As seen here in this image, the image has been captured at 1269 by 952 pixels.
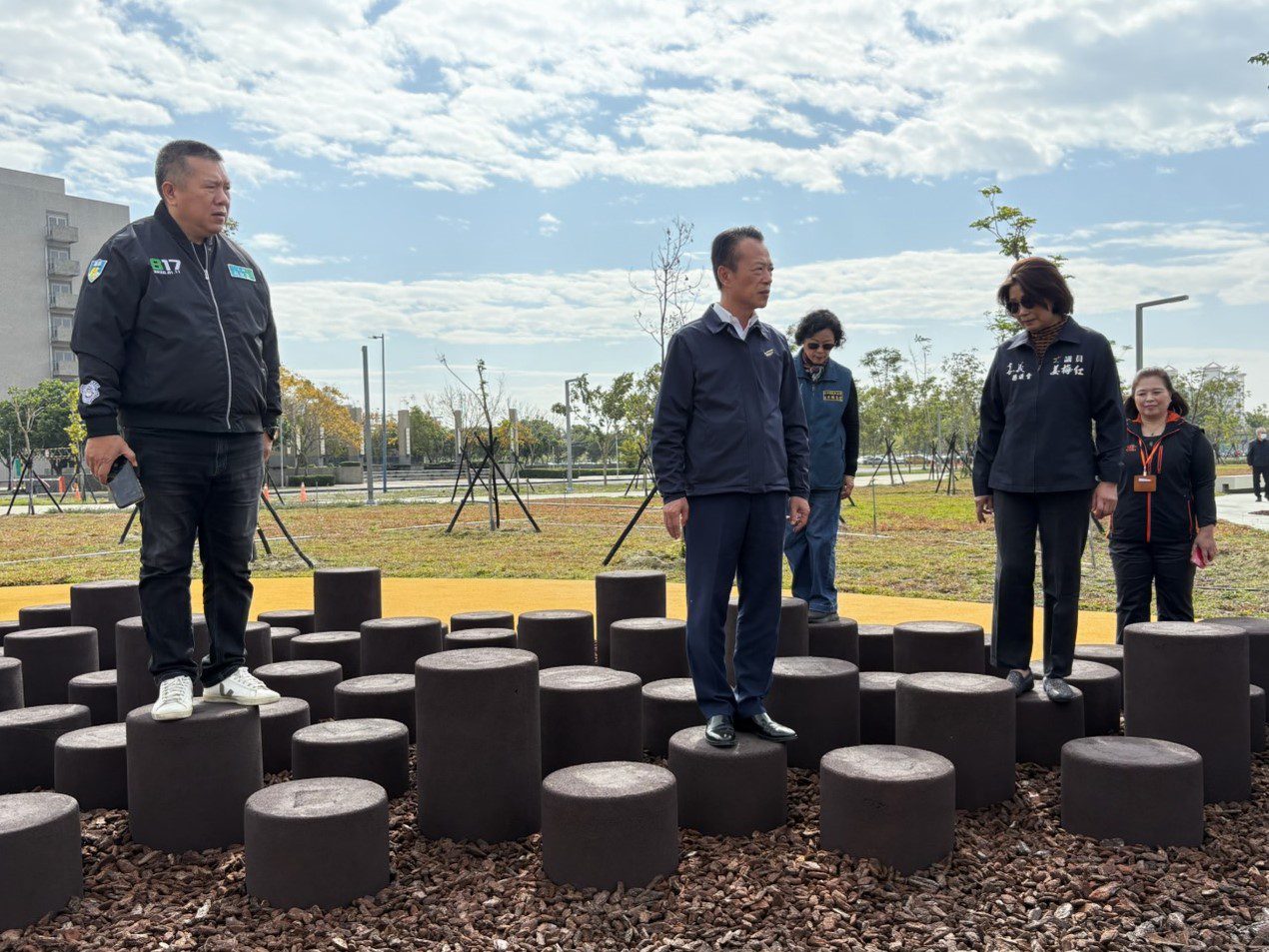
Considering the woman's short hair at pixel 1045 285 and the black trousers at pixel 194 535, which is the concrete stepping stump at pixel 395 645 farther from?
the woman's short hair at pixel 1045 285

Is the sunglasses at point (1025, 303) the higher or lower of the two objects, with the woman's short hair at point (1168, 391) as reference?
higher

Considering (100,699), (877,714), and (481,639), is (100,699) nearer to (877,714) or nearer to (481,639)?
(481,639)

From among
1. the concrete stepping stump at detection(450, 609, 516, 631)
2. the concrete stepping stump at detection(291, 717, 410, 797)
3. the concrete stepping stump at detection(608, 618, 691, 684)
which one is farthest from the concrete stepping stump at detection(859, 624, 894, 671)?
the concrete stepping stump at detection(291, 717, 410, 797)

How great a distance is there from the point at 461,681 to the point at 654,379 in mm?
26246

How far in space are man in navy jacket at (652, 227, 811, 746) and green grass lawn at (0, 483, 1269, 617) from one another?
5.38 m

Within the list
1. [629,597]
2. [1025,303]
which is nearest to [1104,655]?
[1025,303]

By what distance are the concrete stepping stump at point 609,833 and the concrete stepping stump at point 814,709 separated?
1.03m

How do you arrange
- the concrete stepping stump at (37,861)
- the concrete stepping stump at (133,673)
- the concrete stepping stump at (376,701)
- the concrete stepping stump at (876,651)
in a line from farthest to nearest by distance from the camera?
the concrete stepping stump at (876,651), the concrete stepping stump at (133,673), the concrete stepping stump at (376,701), the concrete stepping stump at (37,861)

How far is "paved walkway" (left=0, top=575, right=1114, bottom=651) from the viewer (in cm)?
676

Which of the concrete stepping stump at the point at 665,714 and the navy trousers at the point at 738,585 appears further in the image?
the concrete stepping stump at the point at 665,714

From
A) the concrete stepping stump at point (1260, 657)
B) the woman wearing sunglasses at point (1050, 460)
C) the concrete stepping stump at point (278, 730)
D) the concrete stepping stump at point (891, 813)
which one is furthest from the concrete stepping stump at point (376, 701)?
the concrete stepping stump at point (1260, 657)

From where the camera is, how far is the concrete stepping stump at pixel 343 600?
5480 millimetres

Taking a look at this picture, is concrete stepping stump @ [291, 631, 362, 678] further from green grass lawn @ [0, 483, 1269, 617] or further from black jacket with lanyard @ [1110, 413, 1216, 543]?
green grass lawn @ [0, 483, 1269, 617]

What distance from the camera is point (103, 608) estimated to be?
5461 mm
